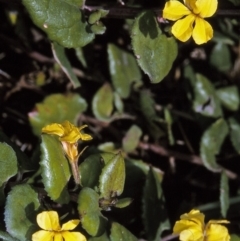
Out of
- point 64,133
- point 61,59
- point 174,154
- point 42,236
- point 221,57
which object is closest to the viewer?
point 42,236

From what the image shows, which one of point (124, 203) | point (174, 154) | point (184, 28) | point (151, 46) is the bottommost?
point (174, 154)

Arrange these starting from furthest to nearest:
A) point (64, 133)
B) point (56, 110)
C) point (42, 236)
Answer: point (56, 110)
point (64, 133)
point (42, 236)

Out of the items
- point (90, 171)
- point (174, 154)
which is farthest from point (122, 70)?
point (90, 171)

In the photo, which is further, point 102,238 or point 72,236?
point 102,238

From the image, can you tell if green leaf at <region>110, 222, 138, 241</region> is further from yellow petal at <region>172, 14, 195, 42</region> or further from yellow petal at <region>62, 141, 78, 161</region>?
yellow petal at <region>172, 14, 195, 42</region>

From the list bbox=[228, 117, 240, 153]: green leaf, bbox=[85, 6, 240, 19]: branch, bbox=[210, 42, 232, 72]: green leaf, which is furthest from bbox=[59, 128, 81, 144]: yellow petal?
bbox=[210, 42, 232, 72]: green leaf

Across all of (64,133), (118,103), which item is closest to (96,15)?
(64,133)

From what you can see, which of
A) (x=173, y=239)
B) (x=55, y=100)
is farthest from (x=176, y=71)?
(x=173, y=239)

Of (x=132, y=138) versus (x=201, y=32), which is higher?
(x=201, y=32)

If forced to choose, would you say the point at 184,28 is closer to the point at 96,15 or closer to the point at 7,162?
the point at 96,15
